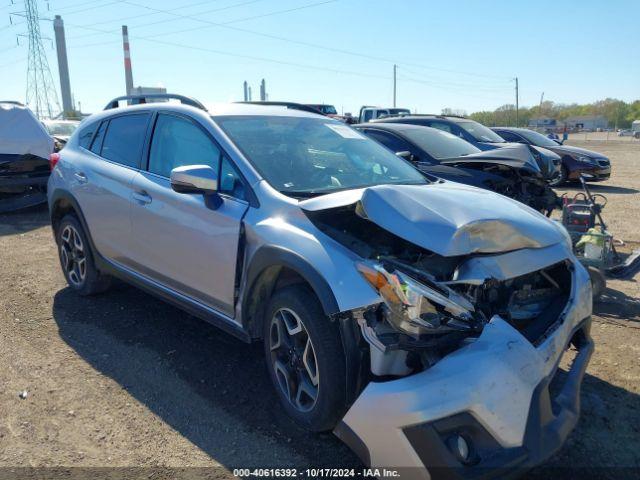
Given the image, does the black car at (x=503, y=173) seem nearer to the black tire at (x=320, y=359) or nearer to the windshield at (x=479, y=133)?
the black tire at (x=320, y=359)

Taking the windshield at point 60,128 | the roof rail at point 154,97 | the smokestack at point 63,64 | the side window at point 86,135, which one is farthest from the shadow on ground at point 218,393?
the smokestack at point 63,64

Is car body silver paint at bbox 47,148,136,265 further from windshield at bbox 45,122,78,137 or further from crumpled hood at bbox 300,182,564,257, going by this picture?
windshield at bbox 45,122,78,137

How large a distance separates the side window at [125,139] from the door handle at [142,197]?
0.29m

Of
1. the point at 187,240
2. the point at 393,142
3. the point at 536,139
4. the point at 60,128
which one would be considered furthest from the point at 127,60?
the point at 187,240

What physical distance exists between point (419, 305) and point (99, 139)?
3.69 meters

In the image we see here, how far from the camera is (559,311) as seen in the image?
109 inches

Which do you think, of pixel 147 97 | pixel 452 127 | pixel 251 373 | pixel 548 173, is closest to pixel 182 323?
pixel 251 373

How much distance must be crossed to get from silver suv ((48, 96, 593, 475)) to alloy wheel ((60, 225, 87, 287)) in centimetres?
91

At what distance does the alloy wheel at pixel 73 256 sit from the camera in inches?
197

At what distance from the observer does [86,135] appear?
16.6 feet

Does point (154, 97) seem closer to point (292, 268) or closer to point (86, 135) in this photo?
point (86, 135)

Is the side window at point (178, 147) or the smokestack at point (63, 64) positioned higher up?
the smokestack at point (63, 64)

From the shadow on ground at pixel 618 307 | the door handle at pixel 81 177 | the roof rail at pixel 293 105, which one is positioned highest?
the roof rail at pixel 293 105

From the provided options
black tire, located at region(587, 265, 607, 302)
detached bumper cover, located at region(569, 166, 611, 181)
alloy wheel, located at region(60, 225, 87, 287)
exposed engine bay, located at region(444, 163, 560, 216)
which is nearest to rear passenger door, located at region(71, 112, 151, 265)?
alloy wheel, located at region(60, 225, 87, 287)
